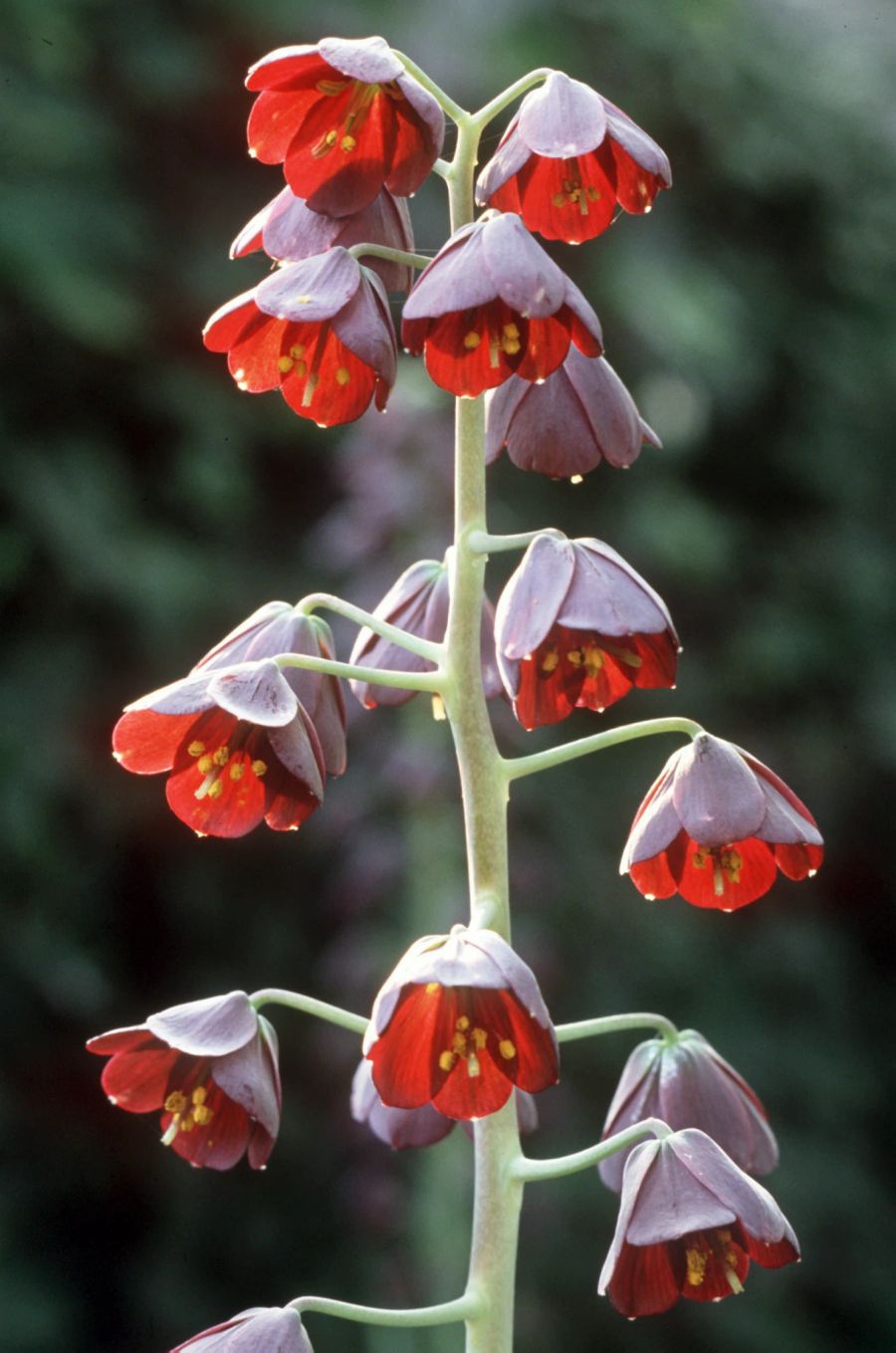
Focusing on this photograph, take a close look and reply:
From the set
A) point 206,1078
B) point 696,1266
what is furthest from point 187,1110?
point 696,1266

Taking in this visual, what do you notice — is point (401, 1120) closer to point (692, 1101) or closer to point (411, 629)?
point (692, 1101)

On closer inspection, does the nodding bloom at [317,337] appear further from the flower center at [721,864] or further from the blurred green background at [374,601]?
the blurred green background at [374,601]

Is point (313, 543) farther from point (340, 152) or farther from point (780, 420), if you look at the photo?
point (340, 152)

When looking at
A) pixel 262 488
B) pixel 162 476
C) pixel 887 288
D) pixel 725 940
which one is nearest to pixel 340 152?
pixel 162 476

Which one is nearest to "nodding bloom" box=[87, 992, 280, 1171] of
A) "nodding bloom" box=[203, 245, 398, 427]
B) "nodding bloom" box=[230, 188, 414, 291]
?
"nodding bloom" box=[203, 245, 398, 427]

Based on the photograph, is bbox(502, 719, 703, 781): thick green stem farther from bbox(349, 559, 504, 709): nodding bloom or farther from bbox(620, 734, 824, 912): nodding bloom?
bbox(349, 559, 504, 709): nodding bloom
